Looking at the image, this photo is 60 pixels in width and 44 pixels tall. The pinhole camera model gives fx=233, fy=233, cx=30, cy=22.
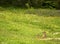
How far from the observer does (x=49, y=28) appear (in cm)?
2228

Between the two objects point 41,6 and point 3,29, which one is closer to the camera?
point 3,29

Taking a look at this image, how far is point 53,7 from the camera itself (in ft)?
114

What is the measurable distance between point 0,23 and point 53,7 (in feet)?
50.6

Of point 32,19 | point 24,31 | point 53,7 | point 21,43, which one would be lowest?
point 53,7

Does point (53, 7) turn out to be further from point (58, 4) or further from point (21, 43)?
point (21, 43)

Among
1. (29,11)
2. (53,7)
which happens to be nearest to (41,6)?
(53,7)

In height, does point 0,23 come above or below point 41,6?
above

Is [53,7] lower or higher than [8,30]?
lower

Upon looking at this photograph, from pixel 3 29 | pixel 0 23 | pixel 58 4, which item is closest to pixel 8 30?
pixel 3 29

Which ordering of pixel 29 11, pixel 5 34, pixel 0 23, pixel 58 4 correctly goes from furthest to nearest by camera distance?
pixel 58 4, pixel 29 11, pixel 0 23, pixel 5 34

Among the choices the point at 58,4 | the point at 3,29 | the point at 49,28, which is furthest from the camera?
the point at 58,4

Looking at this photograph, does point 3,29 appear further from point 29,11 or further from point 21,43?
point 29,11

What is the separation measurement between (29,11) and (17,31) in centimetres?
1083

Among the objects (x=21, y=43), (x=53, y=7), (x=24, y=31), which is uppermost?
(x=21, y=43)
